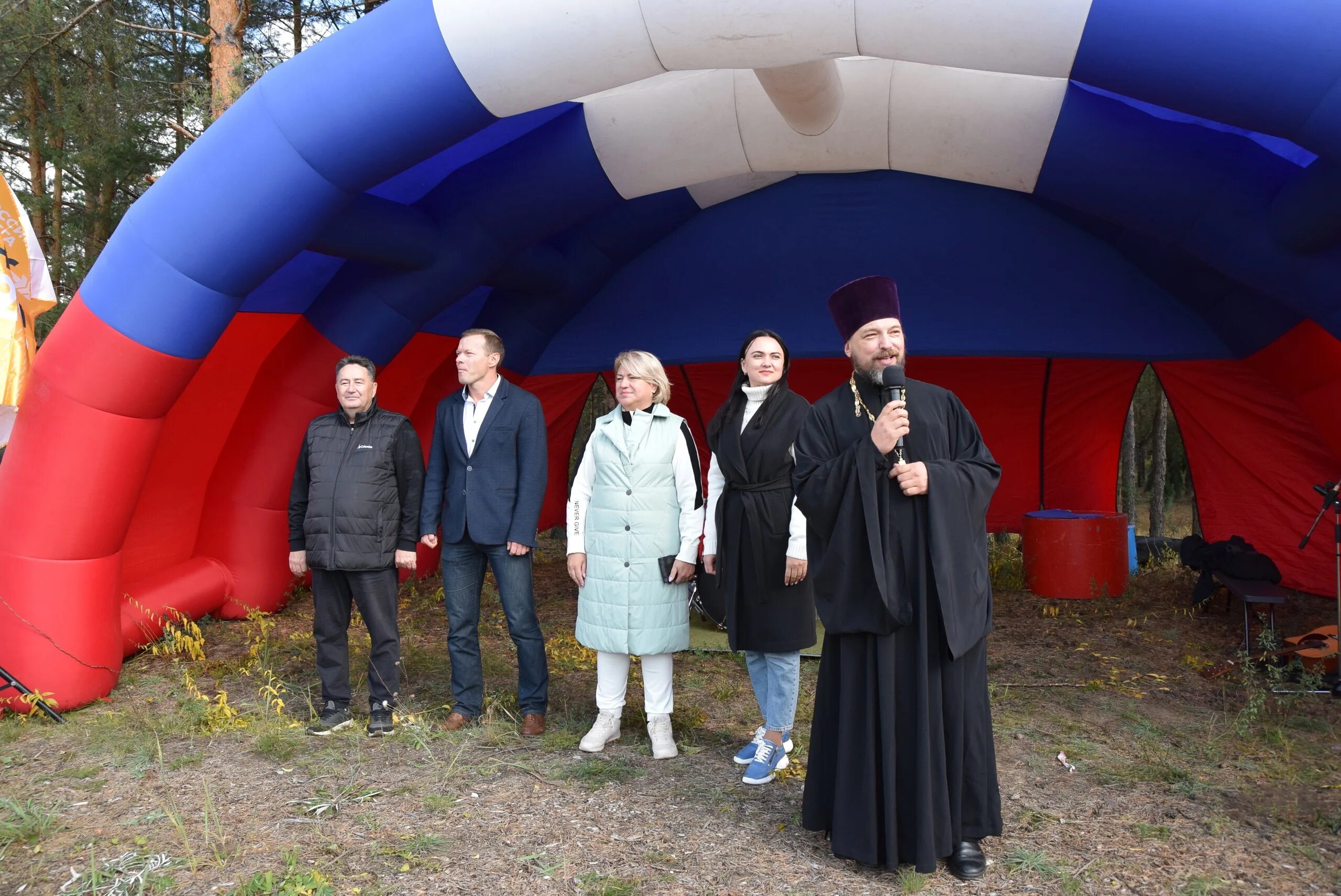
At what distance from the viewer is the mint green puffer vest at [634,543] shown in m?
3.61

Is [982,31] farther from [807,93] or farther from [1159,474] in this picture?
[1159,474]

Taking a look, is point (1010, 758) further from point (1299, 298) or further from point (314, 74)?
point (314, 74)

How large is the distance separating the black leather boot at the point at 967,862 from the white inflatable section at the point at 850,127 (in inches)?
127

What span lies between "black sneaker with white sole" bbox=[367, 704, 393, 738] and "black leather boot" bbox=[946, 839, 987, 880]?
7.37 ft

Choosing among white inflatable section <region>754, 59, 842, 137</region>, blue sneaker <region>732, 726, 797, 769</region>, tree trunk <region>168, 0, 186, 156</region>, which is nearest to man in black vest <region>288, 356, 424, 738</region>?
blue sneaker <region>732, 726, 797, 769</region>

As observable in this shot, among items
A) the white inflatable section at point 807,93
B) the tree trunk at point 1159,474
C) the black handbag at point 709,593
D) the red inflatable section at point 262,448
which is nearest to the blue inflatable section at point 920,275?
the red inflatable section at point 262,448

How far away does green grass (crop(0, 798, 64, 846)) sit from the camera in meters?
2.97

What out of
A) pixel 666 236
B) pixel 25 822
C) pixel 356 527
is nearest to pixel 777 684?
pixel 356 527

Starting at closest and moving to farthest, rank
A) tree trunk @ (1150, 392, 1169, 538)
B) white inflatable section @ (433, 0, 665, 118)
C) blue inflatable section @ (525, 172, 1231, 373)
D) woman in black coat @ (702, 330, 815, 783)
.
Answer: woman in black coat @ (702, 330, 815, 783) → white inflatable section @ (433, 0, 665, 118) → blue inflatable section @ (525, 172, 1231, 373) → tree trunk @ (1150, 392, 1169, 538)

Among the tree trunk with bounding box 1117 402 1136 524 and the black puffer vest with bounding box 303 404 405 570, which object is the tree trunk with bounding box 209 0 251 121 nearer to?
the black puffer vest with bounding box 303 404 405 570

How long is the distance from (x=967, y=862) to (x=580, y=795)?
1295 mm

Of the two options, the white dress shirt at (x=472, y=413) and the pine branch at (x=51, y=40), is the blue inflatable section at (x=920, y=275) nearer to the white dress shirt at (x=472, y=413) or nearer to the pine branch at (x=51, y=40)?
the white dress shirt at (x=472, y=413)

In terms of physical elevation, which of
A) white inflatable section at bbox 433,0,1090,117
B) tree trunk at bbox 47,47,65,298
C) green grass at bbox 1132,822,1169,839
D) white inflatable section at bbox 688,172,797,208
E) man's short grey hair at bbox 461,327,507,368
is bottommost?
green grass at bbox 1132,822,1169,839

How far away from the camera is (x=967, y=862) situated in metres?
2.67
